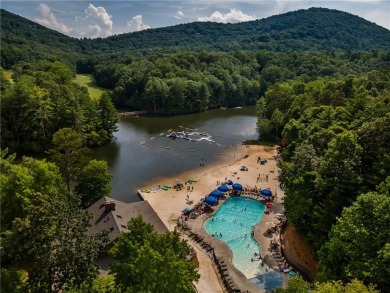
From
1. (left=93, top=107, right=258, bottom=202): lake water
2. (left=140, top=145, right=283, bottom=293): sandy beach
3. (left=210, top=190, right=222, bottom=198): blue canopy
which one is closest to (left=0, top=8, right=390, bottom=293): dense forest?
(left=140, top=145, right=283, bottom=293): sandy beach

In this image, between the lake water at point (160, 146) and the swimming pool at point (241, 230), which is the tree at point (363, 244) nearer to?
the swimming pool at point (241, 230)

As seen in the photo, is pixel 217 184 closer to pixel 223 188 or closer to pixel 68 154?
pixel 223 188

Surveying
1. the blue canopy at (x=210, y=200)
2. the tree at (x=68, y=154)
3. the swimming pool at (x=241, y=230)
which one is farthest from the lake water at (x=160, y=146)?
the swimming pool at (x=241, y=230)

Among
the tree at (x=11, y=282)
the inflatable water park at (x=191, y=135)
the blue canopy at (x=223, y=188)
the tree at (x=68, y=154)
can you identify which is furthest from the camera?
the inflatable water park at (x=191, y=135)

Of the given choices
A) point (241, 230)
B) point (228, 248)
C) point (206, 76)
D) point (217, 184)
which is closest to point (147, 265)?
point (228, 248)

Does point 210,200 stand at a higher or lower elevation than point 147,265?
lower

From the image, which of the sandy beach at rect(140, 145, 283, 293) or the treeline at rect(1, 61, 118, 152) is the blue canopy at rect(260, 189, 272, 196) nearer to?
the sandy beach at rect(140, 145, 283, 293)

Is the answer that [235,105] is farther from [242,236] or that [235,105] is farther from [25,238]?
[25,238]
